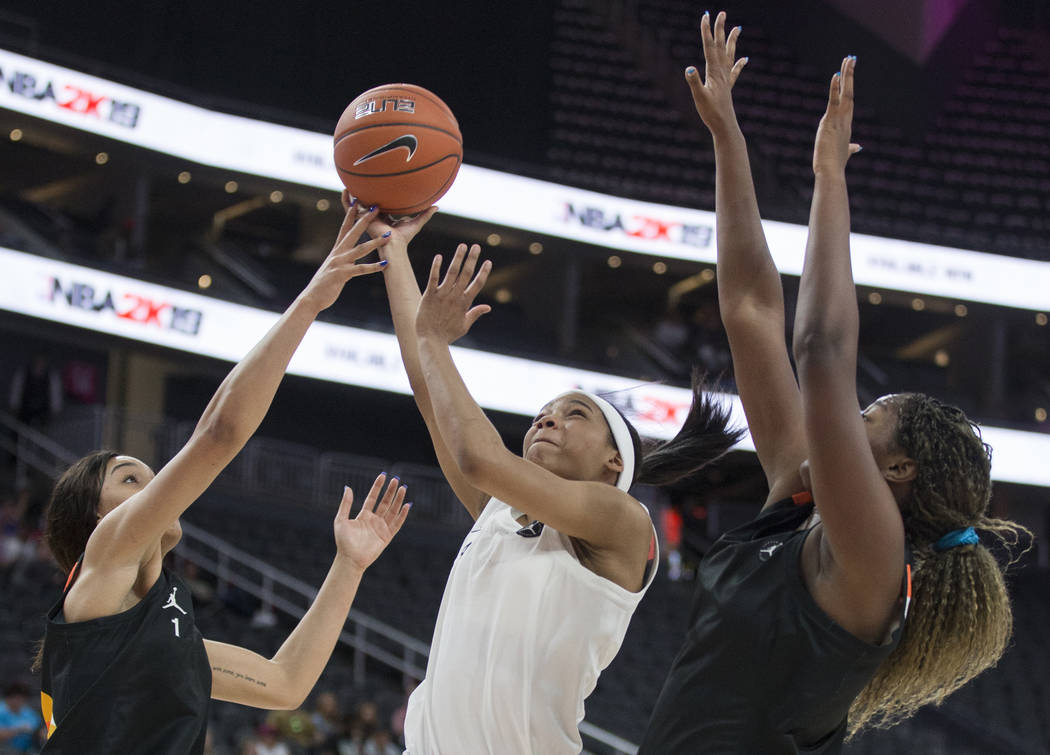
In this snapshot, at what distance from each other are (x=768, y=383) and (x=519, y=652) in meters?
0.85

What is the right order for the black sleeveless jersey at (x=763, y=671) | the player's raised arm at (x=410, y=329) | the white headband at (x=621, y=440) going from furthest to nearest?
the player's raised arm at (x=410, y=329), the white headband at (x=621, y=440), the black sleeveless jersey at (x=763, y=671)

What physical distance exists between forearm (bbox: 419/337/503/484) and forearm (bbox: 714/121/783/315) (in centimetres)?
61

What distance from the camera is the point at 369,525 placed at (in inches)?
148

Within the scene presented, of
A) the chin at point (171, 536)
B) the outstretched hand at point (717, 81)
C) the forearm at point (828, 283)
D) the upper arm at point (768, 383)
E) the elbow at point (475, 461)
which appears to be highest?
the outstretched hand at point (717, 81)

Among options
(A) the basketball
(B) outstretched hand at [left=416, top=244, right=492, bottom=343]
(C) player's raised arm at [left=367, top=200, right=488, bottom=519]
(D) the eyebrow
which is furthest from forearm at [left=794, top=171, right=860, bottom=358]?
(D) the eyebrow

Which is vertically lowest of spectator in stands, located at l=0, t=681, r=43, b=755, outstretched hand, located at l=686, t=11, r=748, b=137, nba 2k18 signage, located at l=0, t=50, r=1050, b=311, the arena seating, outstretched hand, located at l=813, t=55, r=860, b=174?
spectator in stands, located at l=0, t=681, r=43, b=755

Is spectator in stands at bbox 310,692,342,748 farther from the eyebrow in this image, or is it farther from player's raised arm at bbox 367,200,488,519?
the eyebrow

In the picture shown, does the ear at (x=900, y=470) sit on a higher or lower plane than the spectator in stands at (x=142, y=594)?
higher

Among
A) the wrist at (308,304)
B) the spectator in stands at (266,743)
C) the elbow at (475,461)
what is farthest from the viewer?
the spectator in stands at (266,743)

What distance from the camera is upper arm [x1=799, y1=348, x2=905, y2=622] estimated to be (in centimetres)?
220

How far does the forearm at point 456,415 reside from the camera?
2.74 metres

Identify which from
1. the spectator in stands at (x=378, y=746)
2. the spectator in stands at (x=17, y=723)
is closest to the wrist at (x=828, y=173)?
the spectator in stands at (x=17, y=723)

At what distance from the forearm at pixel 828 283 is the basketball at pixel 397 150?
176cm

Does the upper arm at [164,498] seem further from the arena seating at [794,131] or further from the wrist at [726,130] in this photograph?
the arena seating at [794,131]
